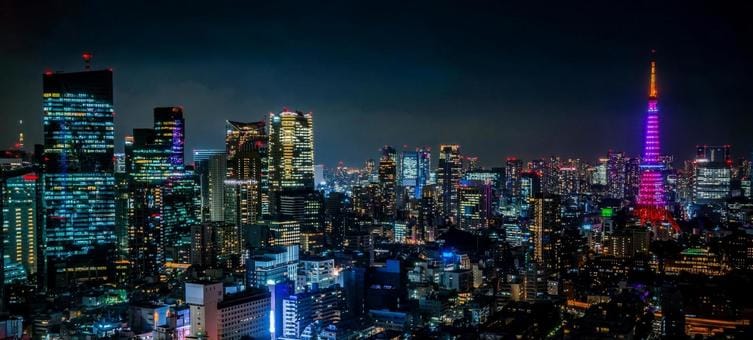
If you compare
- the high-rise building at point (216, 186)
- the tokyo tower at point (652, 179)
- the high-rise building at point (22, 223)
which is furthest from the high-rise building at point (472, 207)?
the high-rise building at point (22, 223)

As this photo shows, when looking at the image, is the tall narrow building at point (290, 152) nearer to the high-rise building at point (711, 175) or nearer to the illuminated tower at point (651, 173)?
the illuminated tower at point (651, 173)

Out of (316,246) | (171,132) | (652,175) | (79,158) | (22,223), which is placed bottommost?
(316,246)

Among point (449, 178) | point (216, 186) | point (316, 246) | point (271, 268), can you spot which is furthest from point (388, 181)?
point (271, 268)

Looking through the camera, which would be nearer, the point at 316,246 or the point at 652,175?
the point at 316,246

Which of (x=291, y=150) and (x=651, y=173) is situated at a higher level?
(x=291, y=150)

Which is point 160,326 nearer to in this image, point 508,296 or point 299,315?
point 299,315

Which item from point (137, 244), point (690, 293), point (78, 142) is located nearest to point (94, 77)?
point (78, 142)

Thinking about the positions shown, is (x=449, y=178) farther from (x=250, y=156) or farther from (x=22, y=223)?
(x=22, y=223)
